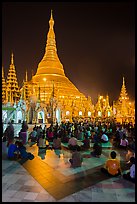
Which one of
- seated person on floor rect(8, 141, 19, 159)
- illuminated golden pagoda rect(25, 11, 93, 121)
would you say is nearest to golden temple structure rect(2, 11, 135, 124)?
illuminated golden pagoda rect(25, 11, 93, 121)

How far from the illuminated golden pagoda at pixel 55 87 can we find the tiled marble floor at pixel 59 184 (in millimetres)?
22680

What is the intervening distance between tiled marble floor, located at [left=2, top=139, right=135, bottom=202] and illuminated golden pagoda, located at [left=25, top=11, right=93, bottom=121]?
893 inches

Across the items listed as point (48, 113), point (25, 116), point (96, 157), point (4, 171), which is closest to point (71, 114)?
point (48, 113)

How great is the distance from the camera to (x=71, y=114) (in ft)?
110

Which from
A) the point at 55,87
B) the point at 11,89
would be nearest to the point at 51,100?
the point at 11,89

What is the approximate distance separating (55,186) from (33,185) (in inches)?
24.0

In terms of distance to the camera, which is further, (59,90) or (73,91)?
(73,91)

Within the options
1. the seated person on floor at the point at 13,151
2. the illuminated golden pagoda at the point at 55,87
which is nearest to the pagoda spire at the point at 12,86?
the illuminated golden pagoda at the point at 55,87

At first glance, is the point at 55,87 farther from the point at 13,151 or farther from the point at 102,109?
the point at 13,151

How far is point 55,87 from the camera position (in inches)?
1351

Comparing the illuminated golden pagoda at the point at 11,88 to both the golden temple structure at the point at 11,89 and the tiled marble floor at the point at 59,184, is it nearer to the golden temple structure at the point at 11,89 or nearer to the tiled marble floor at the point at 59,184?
the golden temple structure at the point at 11,89

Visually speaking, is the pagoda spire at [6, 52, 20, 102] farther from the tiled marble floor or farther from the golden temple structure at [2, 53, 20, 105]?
the tiled marble floor

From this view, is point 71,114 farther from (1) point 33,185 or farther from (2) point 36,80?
(1) point 33,185

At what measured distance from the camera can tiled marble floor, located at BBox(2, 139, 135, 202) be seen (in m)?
4.38
